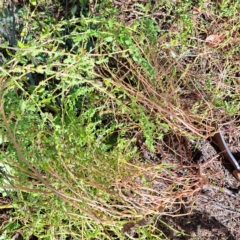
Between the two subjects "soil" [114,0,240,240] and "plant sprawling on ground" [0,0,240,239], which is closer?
"plant sprawling on ground" [0,0,240,239]

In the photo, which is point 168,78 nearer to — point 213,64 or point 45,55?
point 213,64

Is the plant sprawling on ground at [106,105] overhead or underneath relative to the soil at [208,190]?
overhead

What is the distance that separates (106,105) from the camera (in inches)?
75.7

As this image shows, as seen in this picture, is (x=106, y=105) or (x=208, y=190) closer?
(x=106, y=105)

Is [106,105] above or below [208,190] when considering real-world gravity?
above

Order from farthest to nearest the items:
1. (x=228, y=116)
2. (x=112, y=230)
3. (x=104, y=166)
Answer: (x=228, y=116)
(x=112, y=230)
(x=104, y=166)

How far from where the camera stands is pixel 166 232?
2.06m

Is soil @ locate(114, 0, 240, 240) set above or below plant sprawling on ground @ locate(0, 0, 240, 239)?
below

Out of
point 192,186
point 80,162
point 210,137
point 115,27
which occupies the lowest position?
point 192,186

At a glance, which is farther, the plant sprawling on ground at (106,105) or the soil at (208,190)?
the soil at (208,190)

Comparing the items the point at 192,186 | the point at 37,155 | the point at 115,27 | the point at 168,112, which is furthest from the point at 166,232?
the point at 115,27

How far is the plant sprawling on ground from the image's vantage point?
5.06 ft

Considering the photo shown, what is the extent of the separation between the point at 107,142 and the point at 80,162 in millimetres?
332

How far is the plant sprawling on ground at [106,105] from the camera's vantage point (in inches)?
60.7
